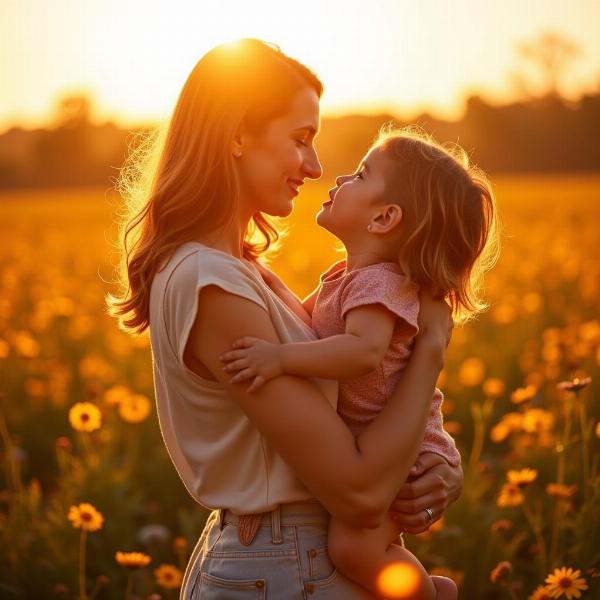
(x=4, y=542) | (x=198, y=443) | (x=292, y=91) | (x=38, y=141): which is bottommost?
(x=4, y=542)

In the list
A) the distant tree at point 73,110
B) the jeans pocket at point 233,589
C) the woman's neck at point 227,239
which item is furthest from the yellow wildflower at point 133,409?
the distant tree at point 73,110

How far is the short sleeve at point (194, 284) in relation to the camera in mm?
1605

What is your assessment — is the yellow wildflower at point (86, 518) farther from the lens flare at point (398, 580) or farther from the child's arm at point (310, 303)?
the lens flare at point (398, 580)

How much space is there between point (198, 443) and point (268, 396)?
21 cm

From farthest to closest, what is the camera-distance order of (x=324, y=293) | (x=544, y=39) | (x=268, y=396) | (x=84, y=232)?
(x=544, y=39) → (x=84, y=232) → (x=324, y=293) → (x=268, y=396)

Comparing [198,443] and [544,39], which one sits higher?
[544,39]

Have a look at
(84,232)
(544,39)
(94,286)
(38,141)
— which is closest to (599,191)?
(84,232)

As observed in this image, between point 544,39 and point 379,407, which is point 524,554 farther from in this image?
point 544,39

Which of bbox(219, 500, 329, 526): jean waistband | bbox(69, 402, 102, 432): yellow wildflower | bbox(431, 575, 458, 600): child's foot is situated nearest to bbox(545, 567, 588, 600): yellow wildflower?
bbox(431, 575, 458, 600): child's foot

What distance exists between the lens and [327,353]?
1.67m

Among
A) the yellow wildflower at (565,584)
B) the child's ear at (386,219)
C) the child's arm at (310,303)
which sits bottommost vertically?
the yellow wildflower at (565,584)

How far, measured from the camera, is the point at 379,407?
183cm

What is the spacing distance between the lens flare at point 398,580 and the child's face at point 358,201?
739mm

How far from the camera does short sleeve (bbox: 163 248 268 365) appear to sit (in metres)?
1.61
